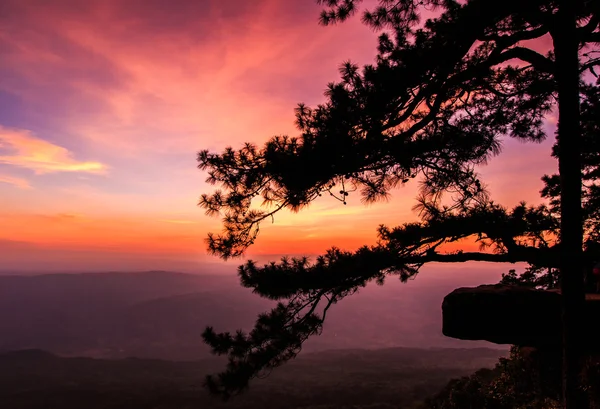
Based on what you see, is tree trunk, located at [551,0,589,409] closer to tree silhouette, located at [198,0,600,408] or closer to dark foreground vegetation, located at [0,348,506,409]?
tree silhouette, located at [198,0,600,408]

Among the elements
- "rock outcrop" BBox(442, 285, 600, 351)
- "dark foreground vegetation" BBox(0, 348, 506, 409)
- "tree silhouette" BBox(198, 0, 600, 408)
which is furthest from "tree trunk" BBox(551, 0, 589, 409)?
"dark foreground vegetation" BBox(0, 348, 506, 409)

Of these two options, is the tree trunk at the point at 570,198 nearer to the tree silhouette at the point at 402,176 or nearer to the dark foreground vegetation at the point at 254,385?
the tree silhouette at the point at 402,176

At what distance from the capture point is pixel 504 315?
8.21 meters

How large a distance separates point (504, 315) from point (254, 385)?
413 ft

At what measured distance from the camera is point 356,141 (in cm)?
520

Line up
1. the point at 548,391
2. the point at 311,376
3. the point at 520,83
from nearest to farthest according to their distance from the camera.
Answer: the point at 520,83 < the point at 548,391 < the point at 311,376

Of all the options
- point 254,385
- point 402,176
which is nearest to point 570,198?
point 402,176

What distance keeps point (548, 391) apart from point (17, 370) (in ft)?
629

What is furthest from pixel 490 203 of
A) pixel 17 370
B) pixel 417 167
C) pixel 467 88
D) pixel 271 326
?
pixel 17 370

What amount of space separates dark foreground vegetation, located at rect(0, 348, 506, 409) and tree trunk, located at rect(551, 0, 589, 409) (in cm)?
7916

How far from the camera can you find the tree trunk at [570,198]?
5.23 meters

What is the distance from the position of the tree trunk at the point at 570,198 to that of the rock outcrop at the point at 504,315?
9.00 ft

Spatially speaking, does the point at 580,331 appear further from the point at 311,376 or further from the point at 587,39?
the point at 311,376

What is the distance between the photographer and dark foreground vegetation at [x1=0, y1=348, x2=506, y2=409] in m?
102
